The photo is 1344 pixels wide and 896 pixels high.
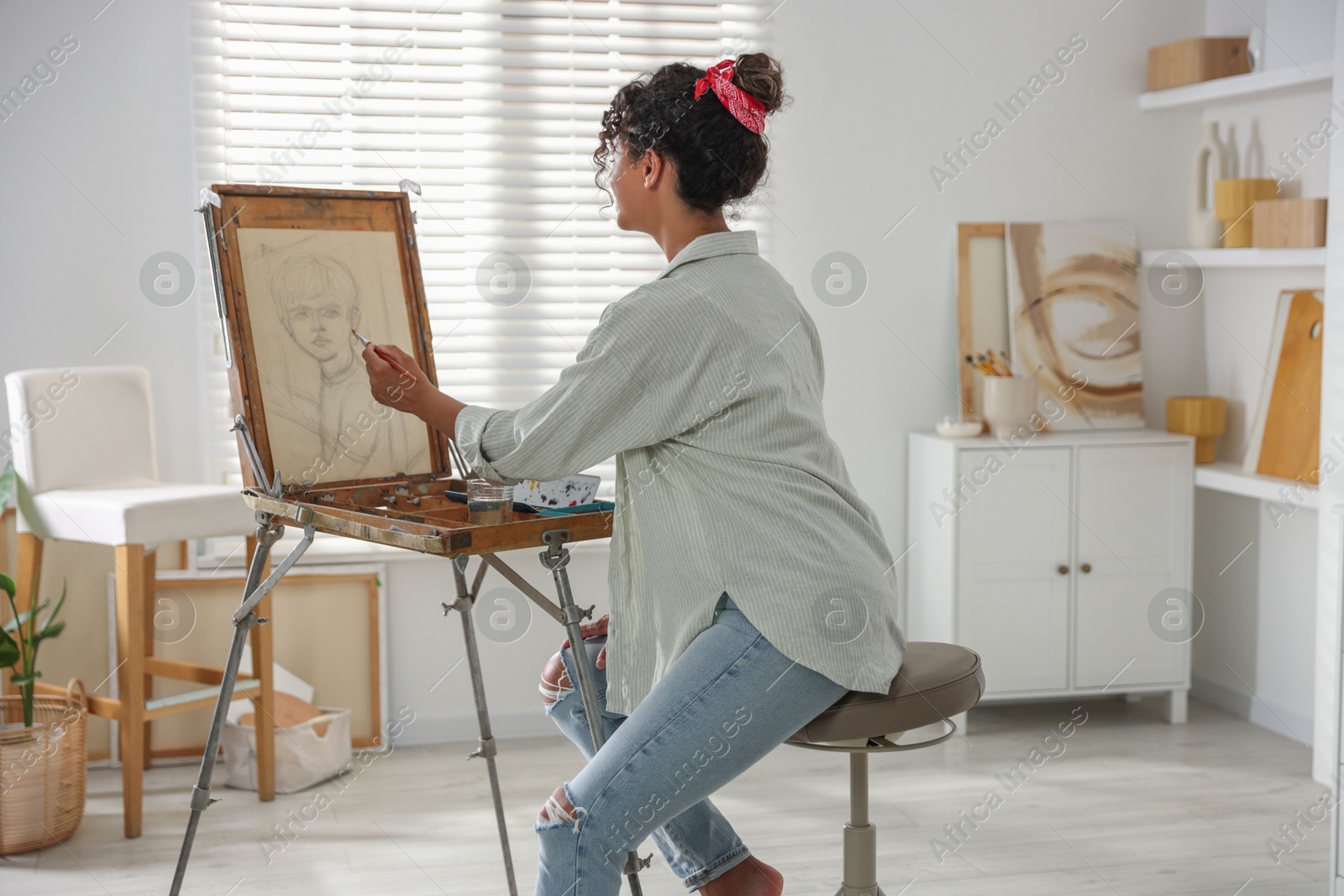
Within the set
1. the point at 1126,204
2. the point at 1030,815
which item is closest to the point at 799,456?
the point at 1030,815

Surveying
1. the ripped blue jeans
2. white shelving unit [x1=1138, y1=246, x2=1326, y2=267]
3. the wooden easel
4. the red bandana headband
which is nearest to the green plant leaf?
the wooden easel

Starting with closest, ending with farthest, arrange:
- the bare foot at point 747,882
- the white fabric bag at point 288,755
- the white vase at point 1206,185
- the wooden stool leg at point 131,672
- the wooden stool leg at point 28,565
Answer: the bare foot at point 747,882 → the wooden stool leg at point 131,672 → the wooden stool leg at point 28,565 → the white fabric bag at point 288,755 → the white vase at point 1206,185

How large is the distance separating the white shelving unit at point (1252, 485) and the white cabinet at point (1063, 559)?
6 centimetres

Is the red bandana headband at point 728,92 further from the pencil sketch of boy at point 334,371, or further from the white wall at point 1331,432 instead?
the white wall at point 1331,432

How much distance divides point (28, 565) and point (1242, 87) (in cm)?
340

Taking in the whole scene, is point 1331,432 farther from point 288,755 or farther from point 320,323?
point 288,755

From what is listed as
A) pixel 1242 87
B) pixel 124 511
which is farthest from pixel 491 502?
pixel 1242 87

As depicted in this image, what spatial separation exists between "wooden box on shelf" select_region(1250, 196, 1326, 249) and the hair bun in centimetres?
204

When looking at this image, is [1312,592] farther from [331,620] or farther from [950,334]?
[331,620]

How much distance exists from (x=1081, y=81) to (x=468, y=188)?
187 cm

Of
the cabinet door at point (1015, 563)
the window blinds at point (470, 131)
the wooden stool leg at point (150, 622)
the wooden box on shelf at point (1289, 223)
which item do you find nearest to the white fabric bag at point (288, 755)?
the wooden stool leg at point (150, 622)

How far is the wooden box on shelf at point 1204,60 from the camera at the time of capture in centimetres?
361

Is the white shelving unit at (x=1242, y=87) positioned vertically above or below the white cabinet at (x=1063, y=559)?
above

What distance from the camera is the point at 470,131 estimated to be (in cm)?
346
